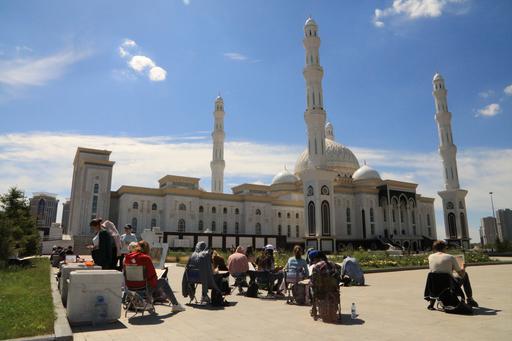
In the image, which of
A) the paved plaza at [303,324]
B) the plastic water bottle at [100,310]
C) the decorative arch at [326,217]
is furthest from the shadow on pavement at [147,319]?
the decorative arch at [326,217]

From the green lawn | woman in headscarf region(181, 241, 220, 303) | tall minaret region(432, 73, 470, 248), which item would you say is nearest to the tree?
the green lawn

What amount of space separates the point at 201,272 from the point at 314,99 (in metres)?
39.3

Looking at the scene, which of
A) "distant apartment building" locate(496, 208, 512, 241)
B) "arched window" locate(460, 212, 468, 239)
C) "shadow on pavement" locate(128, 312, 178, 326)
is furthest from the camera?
"distant apartment building" locate(496, 208, 512, 241)

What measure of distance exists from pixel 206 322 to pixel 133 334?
1467 millimetres

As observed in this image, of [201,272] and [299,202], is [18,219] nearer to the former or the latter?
[201,272]

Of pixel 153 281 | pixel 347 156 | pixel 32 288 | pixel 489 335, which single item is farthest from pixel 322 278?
pixel 347 156

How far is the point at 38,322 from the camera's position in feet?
19.5

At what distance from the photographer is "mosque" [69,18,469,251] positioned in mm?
45156

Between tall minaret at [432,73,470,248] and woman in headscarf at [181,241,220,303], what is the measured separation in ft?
190

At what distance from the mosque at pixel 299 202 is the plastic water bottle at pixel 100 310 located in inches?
1404

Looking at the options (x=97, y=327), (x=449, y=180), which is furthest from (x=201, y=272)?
(x=449, y=180)

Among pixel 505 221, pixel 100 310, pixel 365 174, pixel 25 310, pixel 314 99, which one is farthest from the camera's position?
pixel 505 221

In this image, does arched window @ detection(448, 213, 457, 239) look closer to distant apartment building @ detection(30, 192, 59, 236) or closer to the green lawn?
the green lawn

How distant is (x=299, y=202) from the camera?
5947 cm
